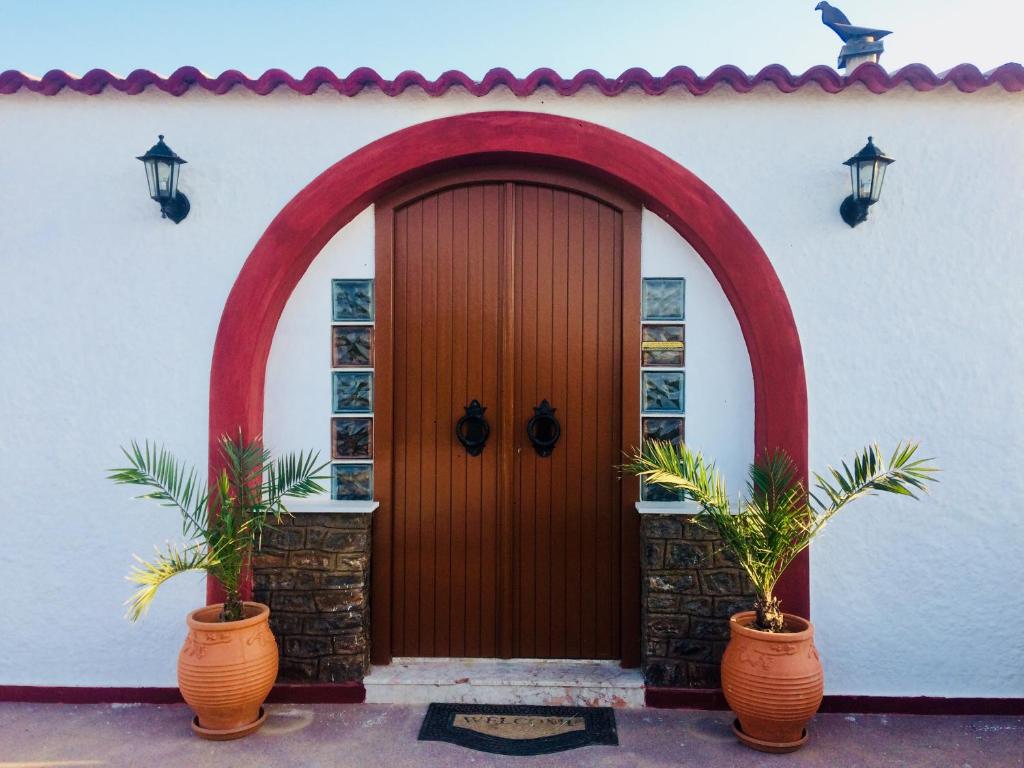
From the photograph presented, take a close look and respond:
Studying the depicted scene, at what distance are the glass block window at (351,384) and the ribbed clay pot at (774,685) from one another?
221 cm

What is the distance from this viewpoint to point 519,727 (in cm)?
371

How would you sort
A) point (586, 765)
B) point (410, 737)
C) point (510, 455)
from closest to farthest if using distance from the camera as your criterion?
1. point (586, 765)
2. point (410, 737)
3. point (510, 455)

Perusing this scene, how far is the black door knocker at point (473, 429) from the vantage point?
13.9 feet

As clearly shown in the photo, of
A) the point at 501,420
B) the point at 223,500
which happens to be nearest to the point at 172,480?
the point at 223,500

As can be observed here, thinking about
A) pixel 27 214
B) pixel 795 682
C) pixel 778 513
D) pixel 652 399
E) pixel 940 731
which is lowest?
pixel 940 731

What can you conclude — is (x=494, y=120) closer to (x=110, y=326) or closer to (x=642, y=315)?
(x=642, y=315)

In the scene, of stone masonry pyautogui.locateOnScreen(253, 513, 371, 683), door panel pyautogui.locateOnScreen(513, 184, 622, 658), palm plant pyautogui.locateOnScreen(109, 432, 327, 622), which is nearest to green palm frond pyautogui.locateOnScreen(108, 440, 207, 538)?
palm plant pyautogui.locateOnScreen(109, 432, 327, 622)

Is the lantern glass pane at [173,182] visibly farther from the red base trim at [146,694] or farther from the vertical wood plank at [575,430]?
the red base trim at [146,694]

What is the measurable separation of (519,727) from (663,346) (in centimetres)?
215

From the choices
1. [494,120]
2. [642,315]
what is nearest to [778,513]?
[642,315]

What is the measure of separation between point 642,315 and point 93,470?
3172 mm

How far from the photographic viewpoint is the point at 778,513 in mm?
3512

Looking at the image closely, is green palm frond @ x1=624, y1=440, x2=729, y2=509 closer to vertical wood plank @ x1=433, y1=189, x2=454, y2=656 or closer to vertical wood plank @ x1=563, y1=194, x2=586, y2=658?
vertical wood plank @ x1=563, y1=194, x2=586, y2=658

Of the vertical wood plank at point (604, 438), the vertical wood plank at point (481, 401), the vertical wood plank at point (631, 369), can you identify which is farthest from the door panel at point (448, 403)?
the vertical wood plank at point (631, 369)
